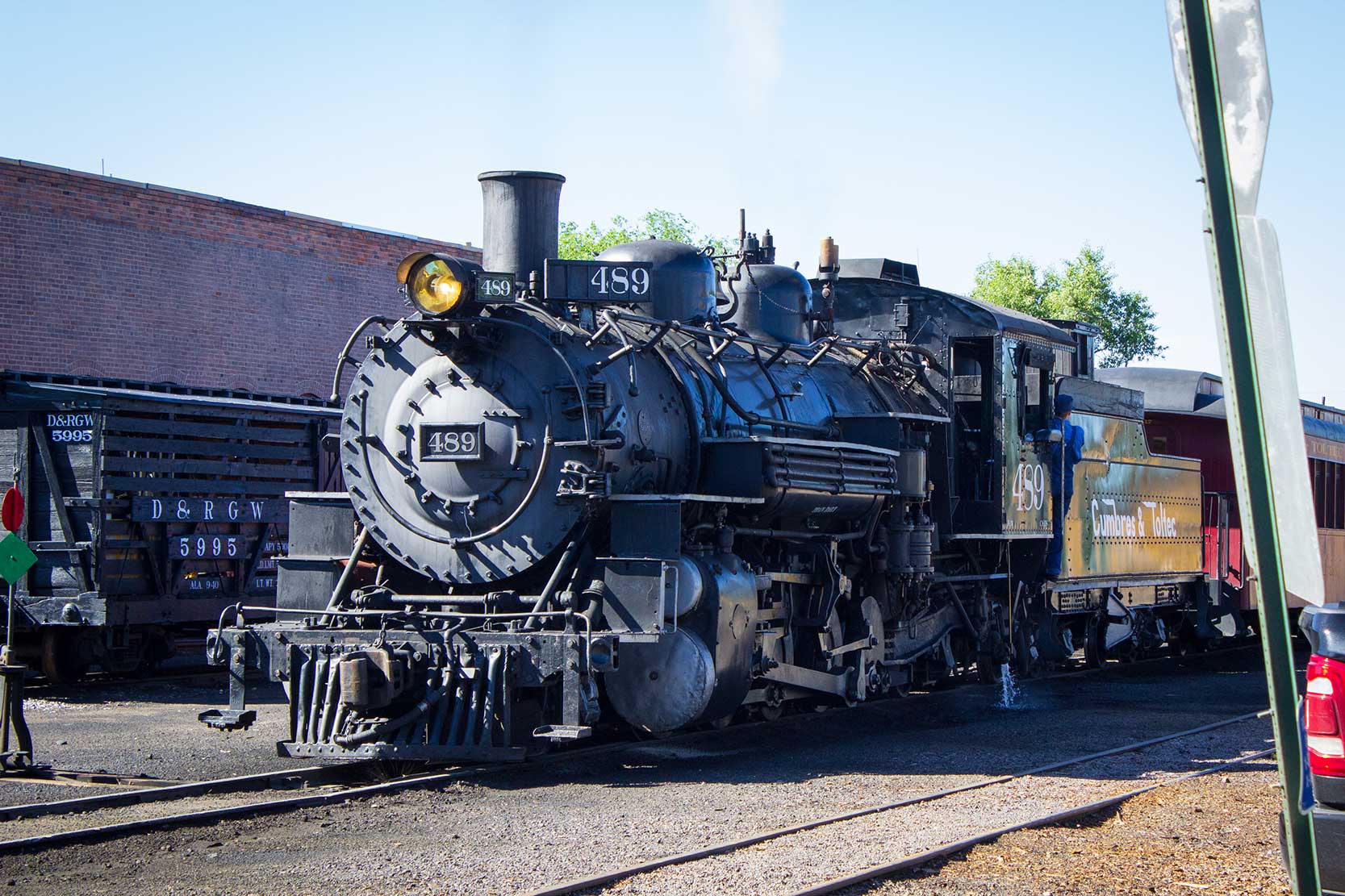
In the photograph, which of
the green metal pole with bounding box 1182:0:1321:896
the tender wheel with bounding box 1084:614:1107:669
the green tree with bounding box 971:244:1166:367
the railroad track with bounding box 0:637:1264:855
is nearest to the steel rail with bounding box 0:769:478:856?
the railroad track with bounding box 0:637:1264:855

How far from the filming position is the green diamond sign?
31.0 ft

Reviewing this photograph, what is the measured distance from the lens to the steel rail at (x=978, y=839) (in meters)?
5.44

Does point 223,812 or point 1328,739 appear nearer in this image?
point 1328,739

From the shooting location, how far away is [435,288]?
8391mm

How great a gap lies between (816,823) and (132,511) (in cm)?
894

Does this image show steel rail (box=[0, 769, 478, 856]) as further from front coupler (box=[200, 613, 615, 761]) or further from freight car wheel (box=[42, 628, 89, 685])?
freight car wheel (box=[42, 628, 89, 685])

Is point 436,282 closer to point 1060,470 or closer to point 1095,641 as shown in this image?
point 1060,470

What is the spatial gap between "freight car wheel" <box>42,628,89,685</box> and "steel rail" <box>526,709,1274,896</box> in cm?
942

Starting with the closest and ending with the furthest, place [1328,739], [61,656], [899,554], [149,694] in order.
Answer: [1328,739], [899,554], [149,694], [61,656]

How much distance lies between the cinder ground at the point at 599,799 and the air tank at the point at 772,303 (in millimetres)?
3082

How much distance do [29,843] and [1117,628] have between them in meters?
12.2

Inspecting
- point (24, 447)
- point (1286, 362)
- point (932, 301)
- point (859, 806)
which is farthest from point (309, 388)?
point (1286, 362)

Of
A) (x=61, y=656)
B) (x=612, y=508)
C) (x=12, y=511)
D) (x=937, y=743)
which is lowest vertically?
(x=937, y=743)

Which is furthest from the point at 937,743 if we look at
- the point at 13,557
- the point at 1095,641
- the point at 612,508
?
the point at 13,557
